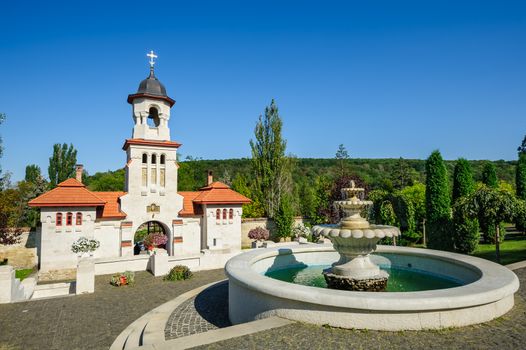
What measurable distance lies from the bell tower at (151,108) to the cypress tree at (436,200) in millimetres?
20153

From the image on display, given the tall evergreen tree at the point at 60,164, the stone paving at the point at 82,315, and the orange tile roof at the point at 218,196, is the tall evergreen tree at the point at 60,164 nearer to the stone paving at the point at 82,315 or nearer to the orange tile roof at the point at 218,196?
the orange tile roof at the point at 218,196

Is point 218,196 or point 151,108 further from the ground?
point 151,108

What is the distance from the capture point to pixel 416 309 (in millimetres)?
6055

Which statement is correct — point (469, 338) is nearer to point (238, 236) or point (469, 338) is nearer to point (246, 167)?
point (238, 236)

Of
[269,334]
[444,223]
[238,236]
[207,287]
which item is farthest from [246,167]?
[269,334]

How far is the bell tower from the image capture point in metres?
22.7

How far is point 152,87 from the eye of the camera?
23.2 meters

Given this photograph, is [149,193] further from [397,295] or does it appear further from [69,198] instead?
[397,295]

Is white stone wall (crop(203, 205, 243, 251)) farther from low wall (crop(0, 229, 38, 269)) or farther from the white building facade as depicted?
low wall (crop(0, 229, 38, 269))

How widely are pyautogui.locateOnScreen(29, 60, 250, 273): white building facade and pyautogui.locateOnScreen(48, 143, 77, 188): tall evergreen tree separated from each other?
1005 inches

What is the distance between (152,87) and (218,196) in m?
9.78

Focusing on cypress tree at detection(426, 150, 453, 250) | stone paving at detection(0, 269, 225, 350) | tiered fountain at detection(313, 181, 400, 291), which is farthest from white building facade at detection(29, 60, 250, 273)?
cypress tree at detection(426, 150, 453, 250)

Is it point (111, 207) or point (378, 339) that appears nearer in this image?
point (378, 339)

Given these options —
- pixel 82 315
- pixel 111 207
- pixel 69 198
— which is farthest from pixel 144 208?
pixel 82 315
